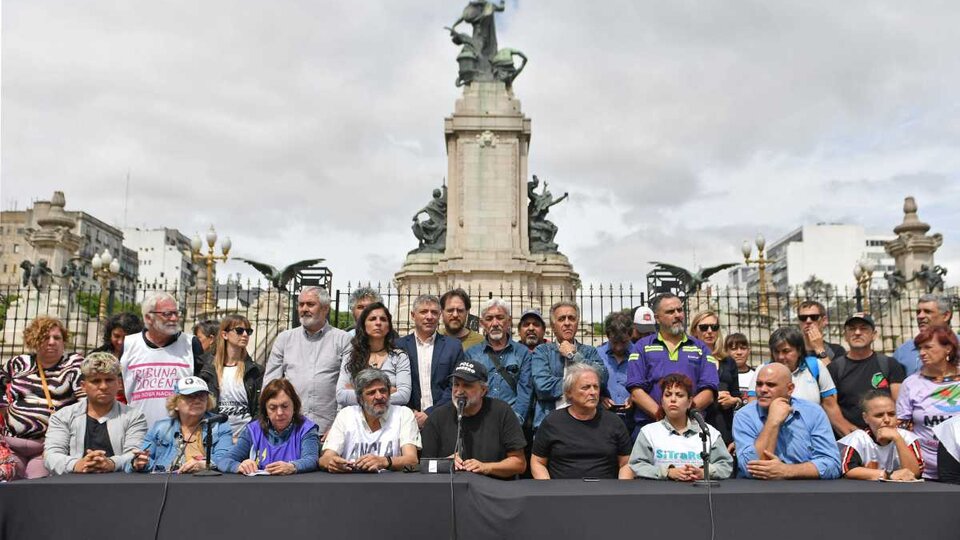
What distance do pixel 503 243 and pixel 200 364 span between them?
18.2 metres

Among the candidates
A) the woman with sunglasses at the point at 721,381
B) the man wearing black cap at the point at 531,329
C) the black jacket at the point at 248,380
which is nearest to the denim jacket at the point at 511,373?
the man wearing black cap at the point at 531,329

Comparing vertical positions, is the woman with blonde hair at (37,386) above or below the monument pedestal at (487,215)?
below

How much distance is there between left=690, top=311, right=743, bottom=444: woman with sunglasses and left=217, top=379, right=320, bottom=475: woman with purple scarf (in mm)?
2986

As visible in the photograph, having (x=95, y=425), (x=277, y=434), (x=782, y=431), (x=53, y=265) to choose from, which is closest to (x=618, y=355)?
(x=782, y=431)

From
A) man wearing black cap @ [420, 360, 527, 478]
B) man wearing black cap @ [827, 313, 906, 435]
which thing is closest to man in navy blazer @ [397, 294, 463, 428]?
man wearing black cap @ [420, 360, 527, 478]

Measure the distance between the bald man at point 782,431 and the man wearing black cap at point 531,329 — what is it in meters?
1.82

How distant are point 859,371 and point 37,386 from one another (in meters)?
6.38

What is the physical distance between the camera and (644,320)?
21.3ft

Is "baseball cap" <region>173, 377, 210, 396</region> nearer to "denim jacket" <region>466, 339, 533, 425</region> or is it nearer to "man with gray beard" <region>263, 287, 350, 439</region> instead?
"man with gray beard" <region>263, 287, 350, 439</region>

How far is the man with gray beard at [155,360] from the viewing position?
5875mm

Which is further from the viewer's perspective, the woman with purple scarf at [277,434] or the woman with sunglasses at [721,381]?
the woman with sunglasses at [721,381]

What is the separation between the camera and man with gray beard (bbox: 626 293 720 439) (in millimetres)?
5691

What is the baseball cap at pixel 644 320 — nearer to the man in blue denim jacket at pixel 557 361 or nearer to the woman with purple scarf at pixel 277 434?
the man in blue denim jacket at pixel 557 361

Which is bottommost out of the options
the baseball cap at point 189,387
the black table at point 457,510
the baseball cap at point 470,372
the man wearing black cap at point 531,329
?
the black table at point 457,510
